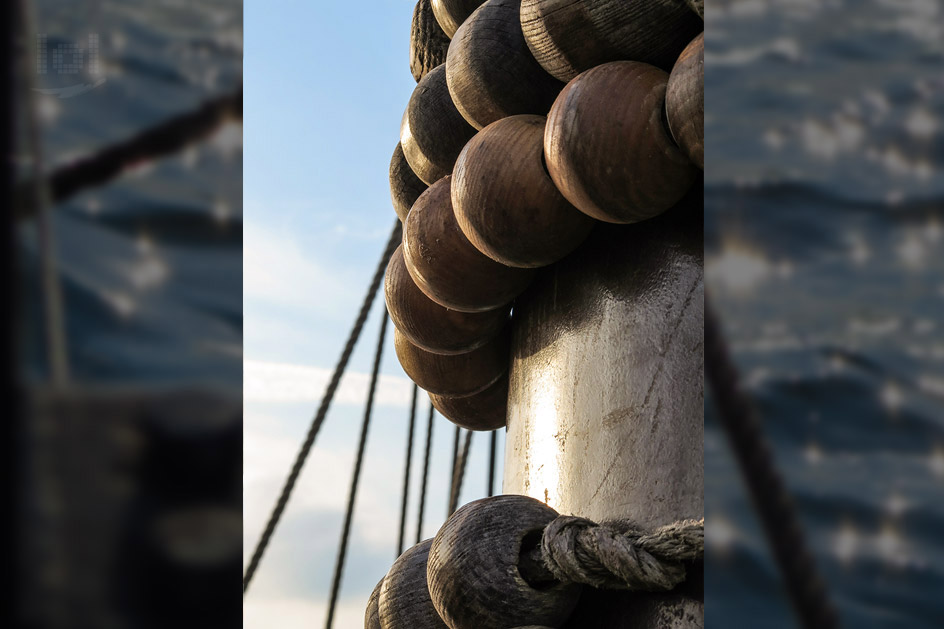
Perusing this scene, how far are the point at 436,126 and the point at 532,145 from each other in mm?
247

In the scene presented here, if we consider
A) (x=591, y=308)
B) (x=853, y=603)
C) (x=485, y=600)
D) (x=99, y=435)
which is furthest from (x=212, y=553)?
(x=591, y=308)

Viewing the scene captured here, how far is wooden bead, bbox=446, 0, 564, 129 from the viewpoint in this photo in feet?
3.09

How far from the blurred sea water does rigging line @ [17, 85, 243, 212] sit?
157 mm

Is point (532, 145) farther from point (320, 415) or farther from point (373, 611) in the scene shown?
point (320, 415)

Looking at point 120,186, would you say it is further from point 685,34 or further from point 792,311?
point 685,34

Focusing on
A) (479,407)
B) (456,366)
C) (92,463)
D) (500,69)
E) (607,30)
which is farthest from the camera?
(479,407)

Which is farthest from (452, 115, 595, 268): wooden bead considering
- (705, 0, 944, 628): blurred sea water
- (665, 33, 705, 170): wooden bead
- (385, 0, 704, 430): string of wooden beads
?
(705, 0, 944, 628): blurred sea water

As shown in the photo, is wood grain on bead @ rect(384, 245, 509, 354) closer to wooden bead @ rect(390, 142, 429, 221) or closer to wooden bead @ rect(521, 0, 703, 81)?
wooden bead @ rect(390, 142, 429, 221)

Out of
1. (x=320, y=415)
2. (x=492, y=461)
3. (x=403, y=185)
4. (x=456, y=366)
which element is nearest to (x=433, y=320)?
(x=456, y=366)

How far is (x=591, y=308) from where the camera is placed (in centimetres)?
90

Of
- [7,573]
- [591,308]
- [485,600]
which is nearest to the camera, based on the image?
[7,573]

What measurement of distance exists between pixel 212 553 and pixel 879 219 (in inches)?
8.4

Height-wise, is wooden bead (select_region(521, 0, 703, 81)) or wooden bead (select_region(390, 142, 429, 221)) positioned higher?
wooden bead (select_region(521, 0, 703, 81))

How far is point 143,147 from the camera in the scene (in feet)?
0.82
